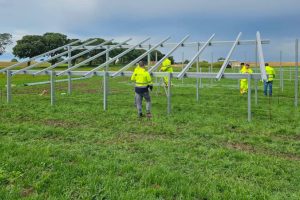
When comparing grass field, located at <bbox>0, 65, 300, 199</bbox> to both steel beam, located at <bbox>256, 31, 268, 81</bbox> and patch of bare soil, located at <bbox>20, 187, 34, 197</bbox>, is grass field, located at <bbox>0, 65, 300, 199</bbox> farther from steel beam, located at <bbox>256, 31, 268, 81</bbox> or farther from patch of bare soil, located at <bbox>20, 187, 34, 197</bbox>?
steel beam, located at <bbox>256, 31, 268, 81</bbox>

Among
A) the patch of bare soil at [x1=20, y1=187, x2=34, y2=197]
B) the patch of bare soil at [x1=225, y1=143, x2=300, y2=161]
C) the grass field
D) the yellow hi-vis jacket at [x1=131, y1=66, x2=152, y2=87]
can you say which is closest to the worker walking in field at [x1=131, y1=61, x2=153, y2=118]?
the yellow hi-vis jacket at [x1=131, y1=66, x2=152, y2=87]

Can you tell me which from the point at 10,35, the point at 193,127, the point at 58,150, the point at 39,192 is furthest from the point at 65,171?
the point at 10,35

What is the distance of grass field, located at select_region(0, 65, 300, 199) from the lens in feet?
15.3

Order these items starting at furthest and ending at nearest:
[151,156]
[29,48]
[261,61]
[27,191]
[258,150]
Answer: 1. [29,48]
2. [261,61]
3. [258,150]
4. [151,156]
5. [27,191]

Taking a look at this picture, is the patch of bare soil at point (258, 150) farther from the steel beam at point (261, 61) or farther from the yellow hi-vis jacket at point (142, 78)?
the yellow hi-vis jacket at point (142, 78)

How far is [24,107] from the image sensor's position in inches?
515

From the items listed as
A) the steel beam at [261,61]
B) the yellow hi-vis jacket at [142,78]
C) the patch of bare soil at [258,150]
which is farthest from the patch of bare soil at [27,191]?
the steel beam at [261,61]

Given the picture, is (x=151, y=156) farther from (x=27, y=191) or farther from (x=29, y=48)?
(x=29, y=48)

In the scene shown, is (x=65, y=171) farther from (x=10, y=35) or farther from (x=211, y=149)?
(x=10, y=35)

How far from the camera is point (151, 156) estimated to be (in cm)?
639

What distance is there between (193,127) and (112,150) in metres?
3.05

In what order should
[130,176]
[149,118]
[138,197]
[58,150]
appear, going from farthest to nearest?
[149,118] → [58,150] → [130,176] → [138,197]

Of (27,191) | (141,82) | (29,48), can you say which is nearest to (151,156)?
(27,191)

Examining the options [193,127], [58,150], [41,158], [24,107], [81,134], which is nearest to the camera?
[41,158]
